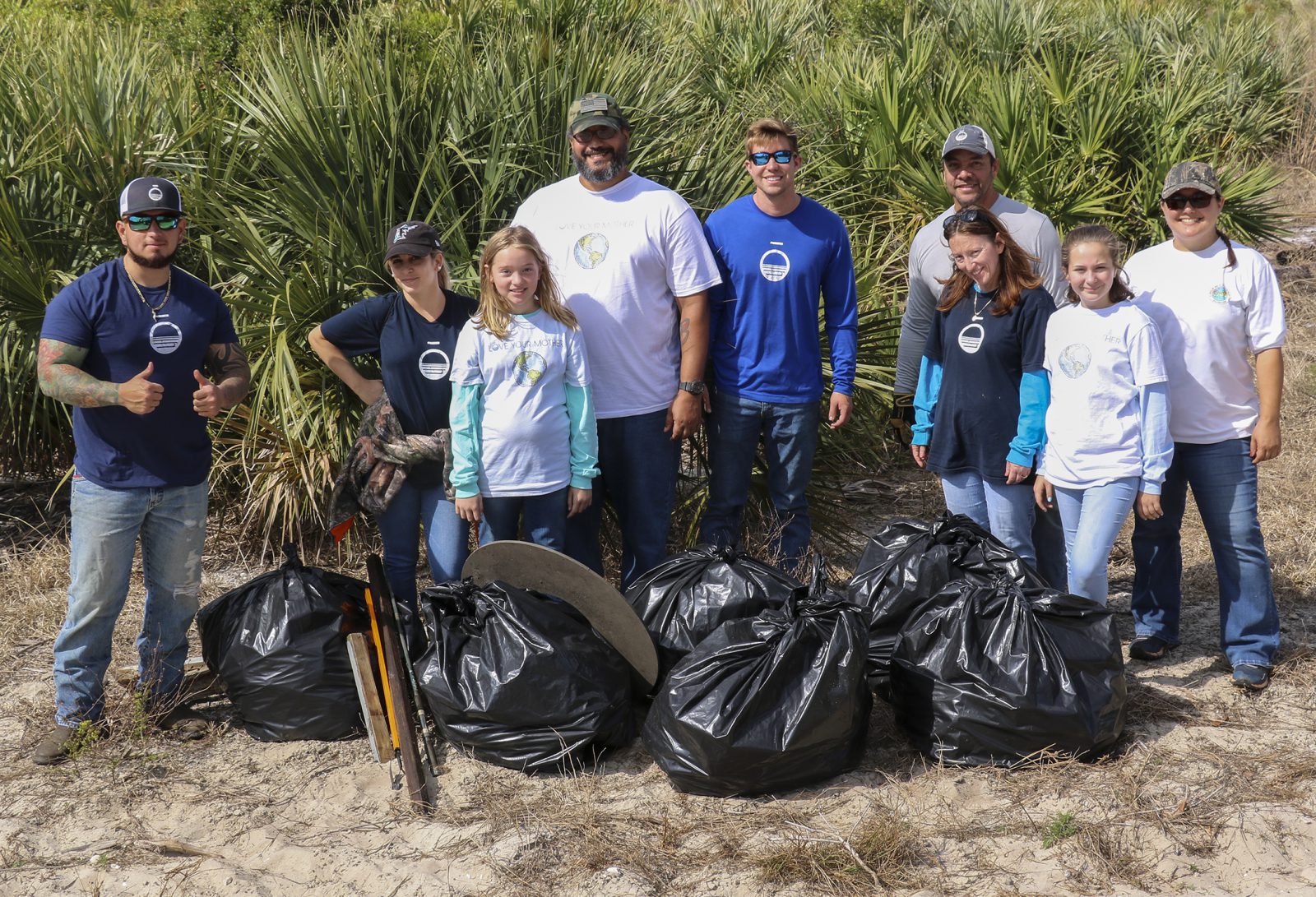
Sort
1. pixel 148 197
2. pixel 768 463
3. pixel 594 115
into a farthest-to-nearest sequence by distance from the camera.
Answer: pixel 768 463 → pixel 594 115 → pixel 148 197

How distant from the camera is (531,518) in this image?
4.06 metres

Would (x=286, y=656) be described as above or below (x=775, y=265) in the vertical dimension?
below

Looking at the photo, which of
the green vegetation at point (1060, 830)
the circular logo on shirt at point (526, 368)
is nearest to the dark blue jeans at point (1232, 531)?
the green vegetation at point (1060, 830)

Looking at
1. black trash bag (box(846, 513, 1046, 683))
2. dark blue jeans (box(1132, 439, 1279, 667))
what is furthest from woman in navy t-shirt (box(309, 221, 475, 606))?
dark blue jeans (box(1132, 439, 1279, 667))

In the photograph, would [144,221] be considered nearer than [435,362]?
Yes

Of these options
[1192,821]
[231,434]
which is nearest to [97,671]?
[231,434]

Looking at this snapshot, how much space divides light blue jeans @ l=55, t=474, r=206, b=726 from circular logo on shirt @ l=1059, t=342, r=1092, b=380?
112 inches

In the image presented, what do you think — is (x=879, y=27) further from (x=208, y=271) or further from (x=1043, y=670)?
(x=1043, y=670)

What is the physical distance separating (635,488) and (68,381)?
185cm

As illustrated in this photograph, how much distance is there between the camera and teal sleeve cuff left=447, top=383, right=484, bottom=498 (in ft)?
12.8

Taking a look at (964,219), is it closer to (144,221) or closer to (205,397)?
(205,397)

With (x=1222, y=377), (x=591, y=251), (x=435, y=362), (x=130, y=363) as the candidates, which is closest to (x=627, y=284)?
(x=591, y=251)

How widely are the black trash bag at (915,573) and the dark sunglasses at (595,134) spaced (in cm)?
176

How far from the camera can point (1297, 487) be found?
6434 millimetres
